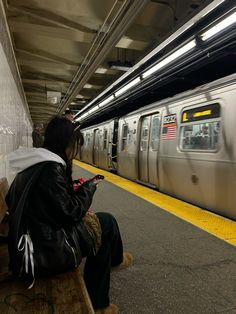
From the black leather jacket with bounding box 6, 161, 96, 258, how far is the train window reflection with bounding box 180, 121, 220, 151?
9.87 feet

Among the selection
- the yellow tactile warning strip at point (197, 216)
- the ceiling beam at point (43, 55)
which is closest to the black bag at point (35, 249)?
the yellow tactile warning strip at point (197, 216)

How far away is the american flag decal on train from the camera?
5.16m

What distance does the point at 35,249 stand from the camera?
1475 millimetres

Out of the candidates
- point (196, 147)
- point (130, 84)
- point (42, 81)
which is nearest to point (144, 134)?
point (130, 84)

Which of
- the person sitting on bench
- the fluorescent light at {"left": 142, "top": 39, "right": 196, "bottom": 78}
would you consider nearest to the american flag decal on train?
the fluorescent light at {"left": 142, "top": 39, "right": 196, "bottom": 78}

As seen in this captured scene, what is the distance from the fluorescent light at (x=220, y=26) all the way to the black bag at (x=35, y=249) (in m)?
2.96

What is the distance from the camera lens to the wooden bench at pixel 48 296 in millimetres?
1309

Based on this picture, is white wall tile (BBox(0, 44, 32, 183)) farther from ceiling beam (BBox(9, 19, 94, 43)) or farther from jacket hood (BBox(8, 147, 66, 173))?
jacket hood (BBox(8, 147, 66, 173))

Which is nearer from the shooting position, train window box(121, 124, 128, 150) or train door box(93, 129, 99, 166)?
train window box(121, 124, 128, 150)

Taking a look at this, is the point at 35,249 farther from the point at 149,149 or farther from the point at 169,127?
the point at 149,149

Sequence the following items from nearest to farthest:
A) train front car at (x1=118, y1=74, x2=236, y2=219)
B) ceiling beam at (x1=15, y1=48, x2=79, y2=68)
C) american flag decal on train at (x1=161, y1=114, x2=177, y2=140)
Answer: train front car at (x1=118, y1=74, x2=236, y2=219) → american flag decal on train at (x1=161, y1=114, x2=177, y2=140) → ceiling beam at (x1=15, y1=48, x2=79, y2=68)

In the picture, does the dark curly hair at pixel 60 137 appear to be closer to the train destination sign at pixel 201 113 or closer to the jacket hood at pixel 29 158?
the jacket hood at pixel 29 158

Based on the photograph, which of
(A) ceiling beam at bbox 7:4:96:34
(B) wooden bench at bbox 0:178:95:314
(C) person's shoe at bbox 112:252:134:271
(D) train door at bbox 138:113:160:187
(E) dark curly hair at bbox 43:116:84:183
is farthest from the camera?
(D) train door at bbox 138:113:160:187

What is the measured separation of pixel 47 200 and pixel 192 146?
11.6 feet
